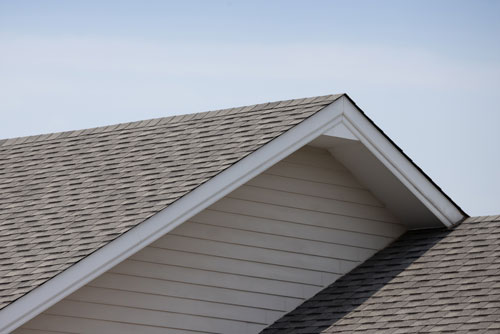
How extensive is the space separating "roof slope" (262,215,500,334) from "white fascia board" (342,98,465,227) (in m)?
0.25

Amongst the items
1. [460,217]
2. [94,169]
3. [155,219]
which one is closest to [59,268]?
[155,219]

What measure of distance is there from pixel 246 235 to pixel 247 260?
0.28 meters

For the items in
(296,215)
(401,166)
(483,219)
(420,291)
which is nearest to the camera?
(420,291)

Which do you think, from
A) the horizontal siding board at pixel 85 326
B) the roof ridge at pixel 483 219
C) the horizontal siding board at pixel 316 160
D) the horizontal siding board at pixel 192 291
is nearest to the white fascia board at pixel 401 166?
the roof ridge at pixel 483 219

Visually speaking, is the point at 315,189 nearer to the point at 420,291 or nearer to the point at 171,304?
the point at 420,291

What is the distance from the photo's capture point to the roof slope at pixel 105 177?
36.7 ft

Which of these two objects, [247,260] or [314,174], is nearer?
[247,260]

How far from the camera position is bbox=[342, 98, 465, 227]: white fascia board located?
12.5m

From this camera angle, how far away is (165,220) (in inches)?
440

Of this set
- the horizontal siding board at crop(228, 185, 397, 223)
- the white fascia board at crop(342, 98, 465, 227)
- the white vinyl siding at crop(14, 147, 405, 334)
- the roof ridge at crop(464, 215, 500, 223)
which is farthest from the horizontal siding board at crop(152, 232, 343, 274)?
the roof ridge at crop(464, 215, 500, 223)

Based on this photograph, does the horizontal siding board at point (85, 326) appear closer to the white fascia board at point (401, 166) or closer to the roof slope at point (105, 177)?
the roof slope at point (105, 177)

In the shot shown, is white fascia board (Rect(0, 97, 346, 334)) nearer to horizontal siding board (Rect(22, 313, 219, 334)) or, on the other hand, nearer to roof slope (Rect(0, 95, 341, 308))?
roof slope (Rect(0, 95, 341, 308))

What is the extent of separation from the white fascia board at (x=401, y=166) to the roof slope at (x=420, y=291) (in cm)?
25

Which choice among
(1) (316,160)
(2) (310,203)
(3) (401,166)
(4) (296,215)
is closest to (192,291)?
(4) (296,215)
